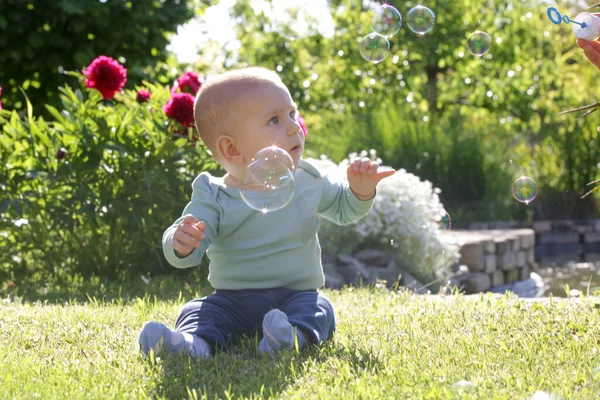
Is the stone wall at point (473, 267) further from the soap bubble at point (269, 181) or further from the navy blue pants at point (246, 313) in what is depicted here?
the soap bubble at point (269, 181)

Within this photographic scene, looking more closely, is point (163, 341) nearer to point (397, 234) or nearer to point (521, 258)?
point (397, 234)

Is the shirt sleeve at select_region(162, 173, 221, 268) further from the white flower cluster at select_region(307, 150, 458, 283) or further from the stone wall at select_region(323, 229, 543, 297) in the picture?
the white flower cluster at select_region(307, 150, 458, 283)

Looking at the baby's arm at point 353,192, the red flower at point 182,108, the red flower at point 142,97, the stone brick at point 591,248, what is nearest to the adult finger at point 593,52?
the baby's arm at point 353,192

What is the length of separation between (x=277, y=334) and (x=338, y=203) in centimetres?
65

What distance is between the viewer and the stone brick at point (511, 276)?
7.38 metres

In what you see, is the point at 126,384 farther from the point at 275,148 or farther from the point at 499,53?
the point at 499,53

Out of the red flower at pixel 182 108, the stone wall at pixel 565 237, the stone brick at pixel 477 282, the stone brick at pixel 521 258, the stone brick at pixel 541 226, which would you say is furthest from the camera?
the stone brick at pixel 541 226

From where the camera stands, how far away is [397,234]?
588 centimetres

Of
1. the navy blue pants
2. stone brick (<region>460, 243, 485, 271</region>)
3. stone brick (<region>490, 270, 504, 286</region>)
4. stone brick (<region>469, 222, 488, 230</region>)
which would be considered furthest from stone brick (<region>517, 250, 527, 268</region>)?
the navy blue pants

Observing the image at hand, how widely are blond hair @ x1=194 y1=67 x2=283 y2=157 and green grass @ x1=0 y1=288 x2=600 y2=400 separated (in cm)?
82

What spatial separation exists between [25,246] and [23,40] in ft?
13.2

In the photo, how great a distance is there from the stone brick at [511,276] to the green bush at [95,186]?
3408mm

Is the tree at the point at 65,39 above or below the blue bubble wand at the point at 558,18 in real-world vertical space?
above

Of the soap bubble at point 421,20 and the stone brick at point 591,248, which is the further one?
the stone brick at point 591,248
